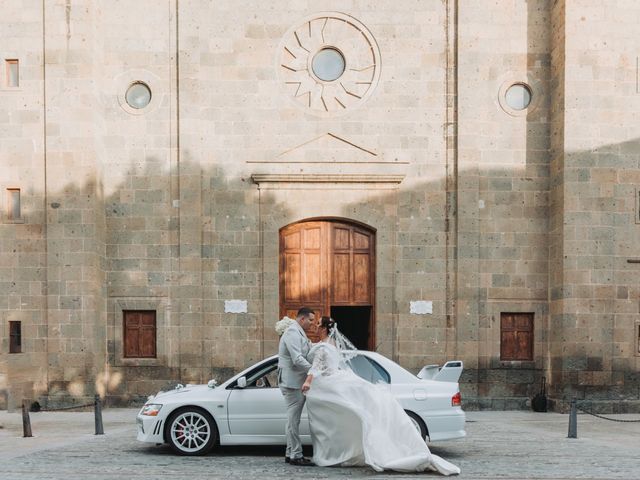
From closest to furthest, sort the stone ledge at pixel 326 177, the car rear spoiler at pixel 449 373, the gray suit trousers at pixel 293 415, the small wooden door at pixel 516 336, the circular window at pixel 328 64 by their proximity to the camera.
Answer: the gray suit trousers at pixel 293 415
the car rear spoiler at pixel 449 373
the stone ledge at pixel 326 177
the small wooden door at pixel 516 336
the circular window at pixel 328 64

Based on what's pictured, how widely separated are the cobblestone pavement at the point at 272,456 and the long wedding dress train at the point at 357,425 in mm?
180

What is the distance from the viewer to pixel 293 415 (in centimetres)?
1163

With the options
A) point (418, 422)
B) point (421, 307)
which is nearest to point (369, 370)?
point (418, 422)

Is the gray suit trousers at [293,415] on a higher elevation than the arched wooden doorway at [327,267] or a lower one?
lower

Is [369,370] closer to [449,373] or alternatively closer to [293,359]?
[293,359]

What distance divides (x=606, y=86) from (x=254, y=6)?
28.3 ft

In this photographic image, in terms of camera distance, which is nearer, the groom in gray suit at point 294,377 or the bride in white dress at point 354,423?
the bride in white dress at point 354,423

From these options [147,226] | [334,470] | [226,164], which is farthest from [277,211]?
[334,470]

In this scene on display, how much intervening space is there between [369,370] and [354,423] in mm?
1521

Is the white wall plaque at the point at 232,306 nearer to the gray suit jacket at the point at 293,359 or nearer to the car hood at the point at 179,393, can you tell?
the car hood at the point at 179,393

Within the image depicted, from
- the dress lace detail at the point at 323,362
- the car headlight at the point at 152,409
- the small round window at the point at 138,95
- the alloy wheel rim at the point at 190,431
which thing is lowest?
the alloy wheel rim at the point at 190,431

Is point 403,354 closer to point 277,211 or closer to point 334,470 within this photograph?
point 277,211

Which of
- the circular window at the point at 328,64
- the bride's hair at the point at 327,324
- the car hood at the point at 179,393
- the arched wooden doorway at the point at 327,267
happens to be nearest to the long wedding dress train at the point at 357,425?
the bride's hair at the point at 327,324

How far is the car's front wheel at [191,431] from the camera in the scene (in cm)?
1240
